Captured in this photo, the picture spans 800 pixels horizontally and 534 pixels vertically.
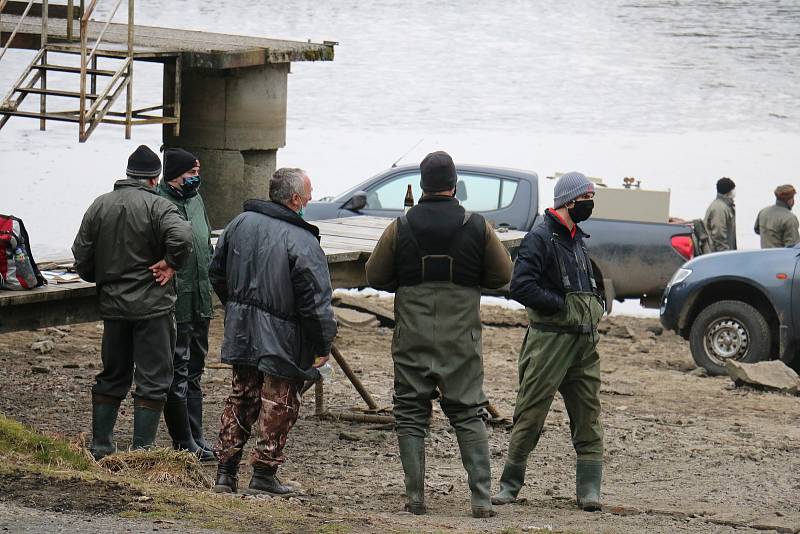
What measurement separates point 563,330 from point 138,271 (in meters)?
2.21

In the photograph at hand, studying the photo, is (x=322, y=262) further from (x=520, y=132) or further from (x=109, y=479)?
(x=520, y=132)

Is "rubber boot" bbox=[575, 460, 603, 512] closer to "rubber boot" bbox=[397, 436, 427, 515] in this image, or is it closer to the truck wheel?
"rubber boot" bbox=[397, 436, 427, 515]

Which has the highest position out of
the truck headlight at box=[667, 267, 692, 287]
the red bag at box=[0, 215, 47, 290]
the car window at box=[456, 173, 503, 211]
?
the car window at box=[456, 173, 503, 211]

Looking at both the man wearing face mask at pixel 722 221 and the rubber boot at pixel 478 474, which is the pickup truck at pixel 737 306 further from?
the rubber boot at pixel 478 474

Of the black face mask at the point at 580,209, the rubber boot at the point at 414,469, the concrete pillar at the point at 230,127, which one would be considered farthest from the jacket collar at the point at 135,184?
the concrete pillar at the point at 230,127

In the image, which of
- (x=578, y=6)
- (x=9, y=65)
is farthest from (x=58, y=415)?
(x=578, y=6)

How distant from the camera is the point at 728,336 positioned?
12.2 meters

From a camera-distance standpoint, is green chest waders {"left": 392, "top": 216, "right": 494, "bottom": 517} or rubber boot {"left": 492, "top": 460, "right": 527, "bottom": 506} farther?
rubber boot {"left": 492, "top": 460, "right": 527, "bottom": 506}

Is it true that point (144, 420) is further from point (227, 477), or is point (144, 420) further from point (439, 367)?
point (439, 367)

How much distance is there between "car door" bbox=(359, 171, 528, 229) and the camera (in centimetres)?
1436

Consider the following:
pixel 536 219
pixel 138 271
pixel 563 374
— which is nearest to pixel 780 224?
pixel 536 219

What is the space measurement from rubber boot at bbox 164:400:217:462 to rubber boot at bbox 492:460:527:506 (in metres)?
1.77

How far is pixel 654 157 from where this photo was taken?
103 feet

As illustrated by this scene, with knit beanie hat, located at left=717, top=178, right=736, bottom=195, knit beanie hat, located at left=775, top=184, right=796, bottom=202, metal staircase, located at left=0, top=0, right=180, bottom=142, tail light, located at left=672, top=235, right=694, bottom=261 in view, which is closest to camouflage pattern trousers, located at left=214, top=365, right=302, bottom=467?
metal staircase, located at left=0, top=0, right=180, bottom=142
